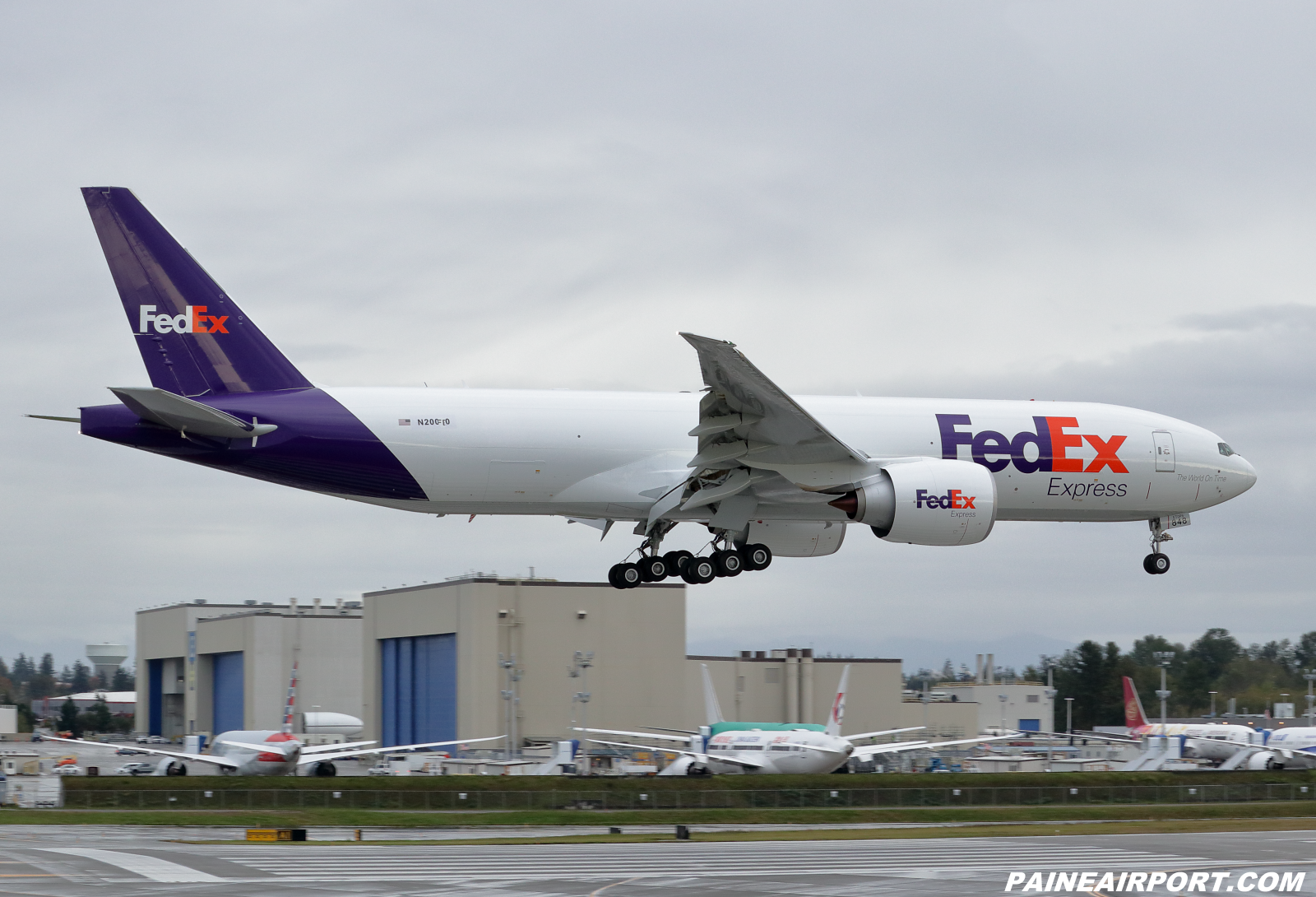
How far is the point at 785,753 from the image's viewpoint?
2072 inches

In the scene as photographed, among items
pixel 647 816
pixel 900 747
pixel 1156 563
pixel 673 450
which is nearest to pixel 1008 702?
pixel 900 747

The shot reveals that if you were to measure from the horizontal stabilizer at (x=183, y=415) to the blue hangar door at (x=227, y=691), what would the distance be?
73.9m

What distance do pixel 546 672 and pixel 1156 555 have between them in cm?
4343

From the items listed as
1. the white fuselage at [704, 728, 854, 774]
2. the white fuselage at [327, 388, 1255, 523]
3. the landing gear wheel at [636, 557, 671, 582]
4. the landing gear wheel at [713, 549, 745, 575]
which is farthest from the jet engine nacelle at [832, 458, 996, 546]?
the white fuselage at [704, 728, 854, 774]

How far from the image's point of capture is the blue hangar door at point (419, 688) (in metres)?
72.6

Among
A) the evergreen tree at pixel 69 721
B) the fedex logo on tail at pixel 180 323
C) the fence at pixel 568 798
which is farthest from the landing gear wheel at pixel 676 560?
the evergreen tree at pixel 69 721

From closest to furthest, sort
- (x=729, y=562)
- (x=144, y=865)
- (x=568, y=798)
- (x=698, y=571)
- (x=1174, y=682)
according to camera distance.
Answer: (x=144, y=865) → (x=698, y=571) → (x=729, y=562) → (x=568, y=798) → (x=1174, y=682)

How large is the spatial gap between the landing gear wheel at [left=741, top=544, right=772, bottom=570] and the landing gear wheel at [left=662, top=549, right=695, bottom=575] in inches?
49.8

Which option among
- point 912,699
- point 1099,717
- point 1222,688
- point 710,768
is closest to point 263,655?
point 912,699

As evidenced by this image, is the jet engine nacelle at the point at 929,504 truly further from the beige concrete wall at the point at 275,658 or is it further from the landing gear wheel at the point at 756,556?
the beige concrete wall at the point at 275,658

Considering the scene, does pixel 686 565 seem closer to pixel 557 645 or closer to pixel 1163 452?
pixel 1163 452

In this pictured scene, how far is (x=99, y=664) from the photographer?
168375 millimetres

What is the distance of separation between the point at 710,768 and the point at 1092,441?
24977 mm

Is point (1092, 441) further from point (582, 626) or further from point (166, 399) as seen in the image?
point (582, 626)
